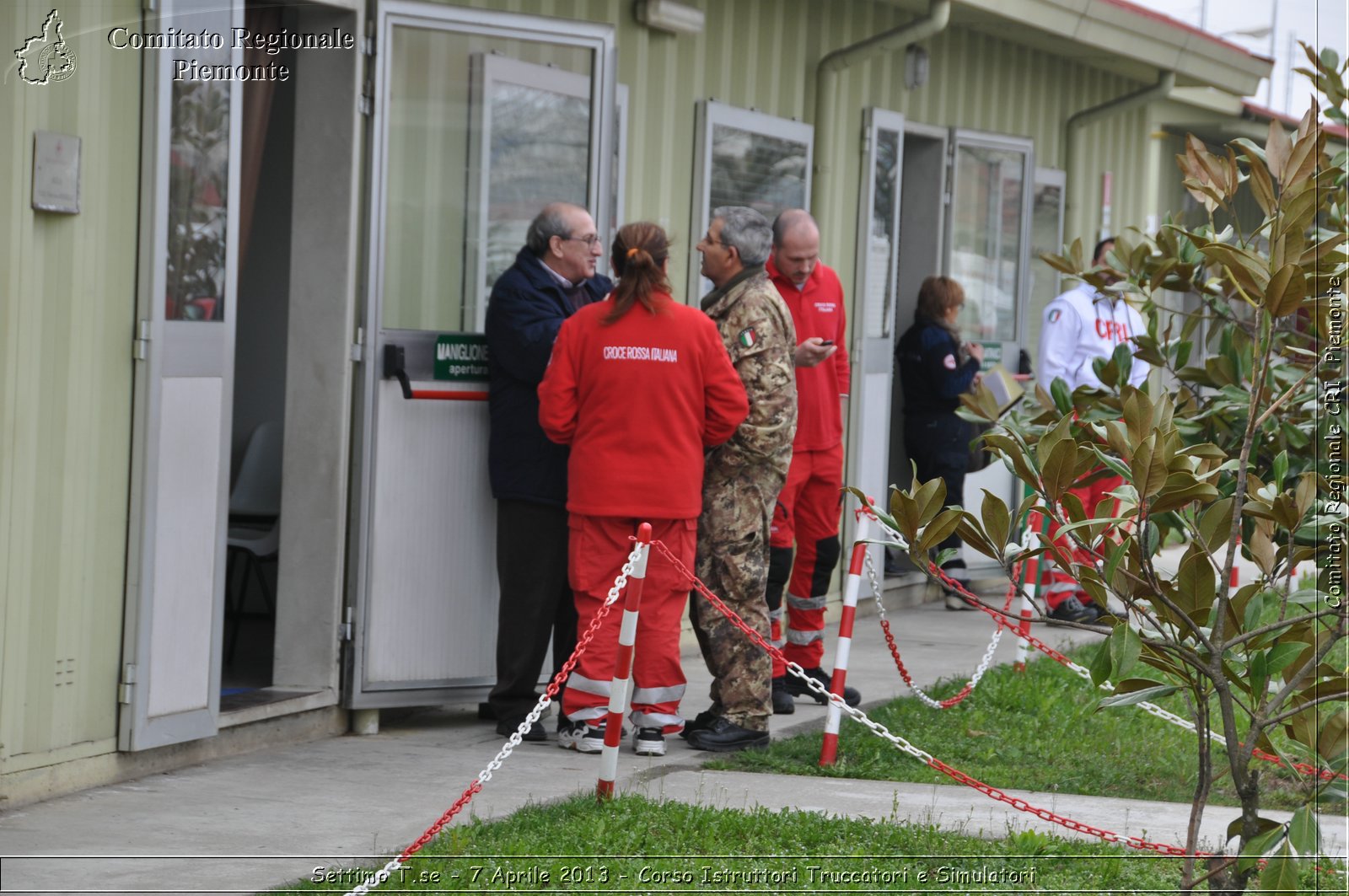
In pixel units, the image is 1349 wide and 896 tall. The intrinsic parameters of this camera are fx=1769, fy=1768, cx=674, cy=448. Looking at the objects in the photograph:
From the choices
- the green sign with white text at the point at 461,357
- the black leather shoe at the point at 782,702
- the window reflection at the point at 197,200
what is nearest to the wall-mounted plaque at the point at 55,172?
the window reflection at the point at 197,200

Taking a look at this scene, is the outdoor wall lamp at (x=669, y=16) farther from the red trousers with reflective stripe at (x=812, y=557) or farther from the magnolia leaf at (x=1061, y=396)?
the magnolia leaf at (x=1061, y=396)

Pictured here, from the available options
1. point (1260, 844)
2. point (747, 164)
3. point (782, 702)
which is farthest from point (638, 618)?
point (747, 164)

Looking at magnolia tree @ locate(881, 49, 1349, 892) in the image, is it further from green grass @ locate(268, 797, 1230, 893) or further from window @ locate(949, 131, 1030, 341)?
window @ locate(949, 131, 1030, 341)

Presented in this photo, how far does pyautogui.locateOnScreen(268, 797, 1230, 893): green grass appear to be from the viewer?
4.62 metres

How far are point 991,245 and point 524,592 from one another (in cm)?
602

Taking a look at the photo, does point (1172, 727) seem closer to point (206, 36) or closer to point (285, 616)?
point (285, 616)

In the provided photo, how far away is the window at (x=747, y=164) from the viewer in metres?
8.77

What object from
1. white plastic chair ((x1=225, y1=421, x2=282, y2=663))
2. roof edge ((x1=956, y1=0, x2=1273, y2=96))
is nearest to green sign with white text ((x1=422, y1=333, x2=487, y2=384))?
white plastic chair ((x1=225, y1=421, x2=282, y2=663))

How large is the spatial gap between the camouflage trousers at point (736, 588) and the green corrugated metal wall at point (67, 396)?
2116 millimetres

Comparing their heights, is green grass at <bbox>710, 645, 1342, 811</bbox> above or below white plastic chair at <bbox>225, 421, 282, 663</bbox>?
below

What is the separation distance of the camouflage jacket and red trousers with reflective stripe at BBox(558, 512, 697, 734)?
369 millimetres

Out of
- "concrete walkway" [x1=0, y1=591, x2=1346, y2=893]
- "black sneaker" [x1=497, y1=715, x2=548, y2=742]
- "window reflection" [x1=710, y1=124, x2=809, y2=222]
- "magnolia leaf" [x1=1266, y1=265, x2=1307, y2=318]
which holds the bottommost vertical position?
"concrete walkway" [x1=0, y1=591, x2=1346, y2=893]

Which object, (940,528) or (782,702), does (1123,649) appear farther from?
(782,702)

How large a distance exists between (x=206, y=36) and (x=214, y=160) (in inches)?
16.1
